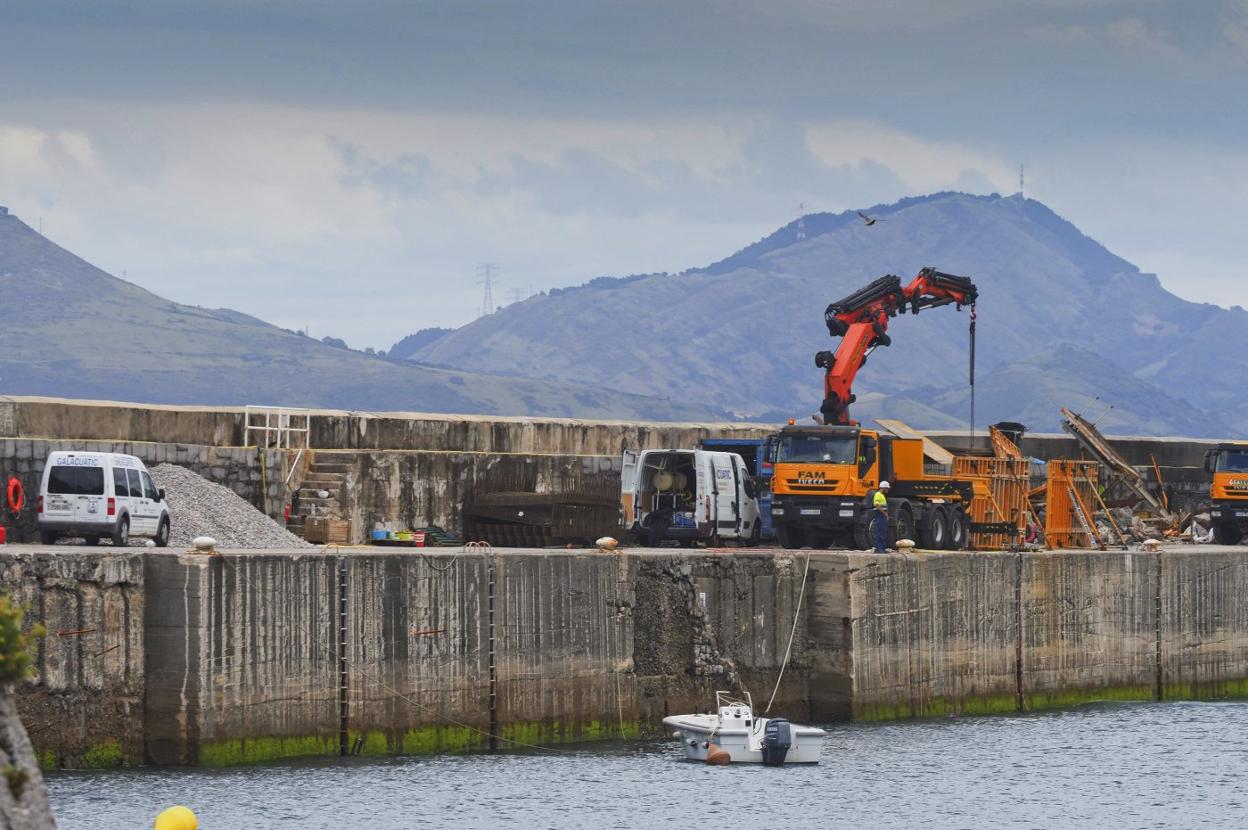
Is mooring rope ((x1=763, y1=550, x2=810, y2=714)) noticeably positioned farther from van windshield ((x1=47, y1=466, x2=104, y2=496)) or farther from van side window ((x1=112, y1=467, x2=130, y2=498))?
van windshield ((x1=47, y1=466, x2=104, y2=496))

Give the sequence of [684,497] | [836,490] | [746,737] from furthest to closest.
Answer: [684,497] → [836,490] → [746,737]

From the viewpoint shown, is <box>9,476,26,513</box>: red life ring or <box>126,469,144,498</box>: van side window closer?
<box>126,469,144,498</box>: van side window

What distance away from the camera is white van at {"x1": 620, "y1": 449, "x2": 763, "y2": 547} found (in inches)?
1724

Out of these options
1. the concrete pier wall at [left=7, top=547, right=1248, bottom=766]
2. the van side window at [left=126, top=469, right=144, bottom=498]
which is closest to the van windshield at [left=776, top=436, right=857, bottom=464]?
the concrete pier wall at [left=7, top=547, right=1248, bottom=766]

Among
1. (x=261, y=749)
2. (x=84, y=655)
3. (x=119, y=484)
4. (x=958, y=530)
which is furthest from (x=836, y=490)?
(x=84, y=655)

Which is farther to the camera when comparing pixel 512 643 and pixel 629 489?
pixel 629 489

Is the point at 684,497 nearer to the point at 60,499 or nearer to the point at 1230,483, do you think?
the point at 60,499

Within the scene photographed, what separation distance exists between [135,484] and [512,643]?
7.43 m

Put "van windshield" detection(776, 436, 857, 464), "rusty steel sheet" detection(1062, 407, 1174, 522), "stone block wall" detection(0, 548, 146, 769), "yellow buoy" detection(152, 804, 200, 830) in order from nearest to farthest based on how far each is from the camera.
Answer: "yellow buoy" detection(152, 804, 200, 830), "stone block wall" detection(0, 548, 146, 769), "van windshield" detection(776, 436, 857, 464), "rusty steel sheet" detection(1062, 407, 1174, 522)

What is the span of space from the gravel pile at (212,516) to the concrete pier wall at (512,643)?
21.2ft

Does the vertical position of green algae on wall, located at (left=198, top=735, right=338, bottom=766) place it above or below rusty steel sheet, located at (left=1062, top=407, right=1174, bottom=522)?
below

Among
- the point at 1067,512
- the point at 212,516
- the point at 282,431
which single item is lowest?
the point at 1067,512

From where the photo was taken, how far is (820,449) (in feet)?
141

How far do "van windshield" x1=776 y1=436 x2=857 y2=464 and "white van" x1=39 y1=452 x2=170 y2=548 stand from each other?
45.2ft
